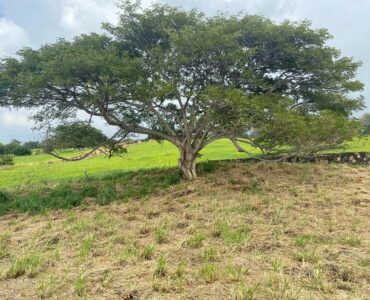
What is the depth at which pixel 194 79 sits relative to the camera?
47.5 feet

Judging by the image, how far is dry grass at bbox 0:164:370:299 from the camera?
5195 millimetres

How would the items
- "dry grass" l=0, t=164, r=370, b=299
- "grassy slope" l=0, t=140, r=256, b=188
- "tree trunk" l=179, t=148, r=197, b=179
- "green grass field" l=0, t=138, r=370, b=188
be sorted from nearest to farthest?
"dry grass" l=0, t=164, r=370, b=299, "tree trunk" l=179, t=148, r=197, b=179, "green grass field" l=0, t=138, r=370, b=188, "grassy slope" l=0, t=140, r=256, b=188

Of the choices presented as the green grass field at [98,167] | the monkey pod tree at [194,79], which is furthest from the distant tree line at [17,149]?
the monkey pod tree at [194,79]

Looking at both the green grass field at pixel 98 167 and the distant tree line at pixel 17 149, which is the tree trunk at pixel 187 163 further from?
the distant tree line at pixel 17 149

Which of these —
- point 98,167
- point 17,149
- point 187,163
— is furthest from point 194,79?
point 17,149

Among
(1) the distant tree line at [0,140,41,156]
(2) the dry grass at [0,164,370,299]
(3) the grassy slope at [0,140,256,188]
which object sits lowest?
(2) the dry grass at [0,164,370,299]

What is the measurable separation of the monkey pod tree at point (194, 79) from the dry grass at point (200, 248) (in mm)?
2369

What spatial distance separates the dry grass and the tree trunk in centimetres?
242

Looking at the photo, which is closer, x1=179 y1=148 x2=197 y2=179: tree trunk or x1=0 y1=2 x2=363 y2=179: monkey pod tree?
x1=0 y1=2 x2=363 y2=179: monkey pod tree

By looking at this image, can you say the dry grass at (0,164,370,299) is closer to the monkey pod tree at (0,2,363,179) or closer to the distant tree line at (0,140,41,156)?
the monkey pod tree at (0,2,363,179)

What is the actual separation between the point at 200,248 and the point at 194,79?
848 centimetres

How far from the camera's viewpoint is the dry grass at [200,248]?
205 inches

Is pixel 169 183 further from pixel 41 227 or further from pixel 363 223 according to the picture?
pixel 363 223

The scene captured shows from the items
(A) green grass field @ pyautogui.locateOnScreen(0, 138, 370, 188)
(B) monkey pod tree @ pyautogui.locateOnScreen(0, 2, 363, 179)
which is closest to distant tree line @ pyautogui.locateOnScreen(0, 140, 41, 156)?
(A) green grass field @ pyautogui.locateOnScreen(0, 138, 370, 188)
